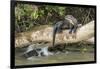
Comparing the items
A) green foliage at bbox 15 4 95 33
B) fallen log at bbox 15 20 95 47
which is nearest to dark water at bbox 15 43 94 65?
fallen log at bbox 15 20 95 47

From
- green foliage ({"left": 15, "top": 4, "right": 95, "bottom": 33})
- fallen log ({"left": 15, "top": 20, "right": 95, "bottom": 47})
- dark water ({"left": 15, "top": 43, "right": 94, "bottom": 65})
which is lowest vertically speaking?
dark water ({"left": 15, "top": 43, "right": 94, "bottom": 65})

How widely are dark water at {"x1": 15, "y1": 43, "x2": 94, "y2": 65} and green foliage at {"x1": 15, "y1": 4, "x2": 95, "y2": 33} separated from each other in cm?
31

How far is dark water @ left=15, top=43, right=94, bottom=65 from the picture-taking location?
6.82ft

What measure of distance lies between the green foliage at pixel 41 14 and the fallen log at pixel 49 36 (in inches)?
2.4

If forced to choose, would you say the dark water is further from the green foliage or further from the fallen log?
the green foliage

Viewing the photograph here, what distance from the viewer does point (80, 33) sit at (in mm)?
2293

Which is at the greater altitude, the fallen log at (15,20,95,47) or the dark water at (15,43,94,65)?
the fallen log at (15,20,95,47)

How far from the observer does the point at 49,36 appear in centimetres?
217

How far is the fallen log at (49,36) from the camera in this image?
2078 mm

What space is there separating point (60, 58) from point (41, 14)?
51 centimetres

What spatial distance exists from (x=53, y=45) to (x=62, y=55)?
148 millimetres

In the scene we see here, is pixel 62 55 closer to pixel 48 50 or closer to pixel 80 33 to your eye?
pixel 48 50

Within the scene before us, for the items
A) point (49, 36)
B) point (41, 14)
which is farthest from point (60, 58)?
point (41, 14)

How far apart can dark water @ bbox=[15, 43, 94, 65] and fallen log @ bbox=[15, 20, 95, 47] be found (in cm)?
14
